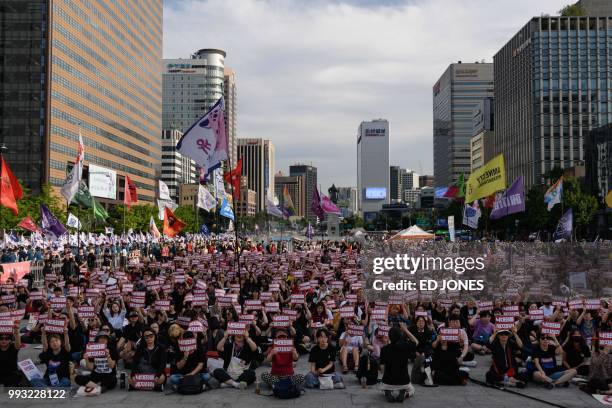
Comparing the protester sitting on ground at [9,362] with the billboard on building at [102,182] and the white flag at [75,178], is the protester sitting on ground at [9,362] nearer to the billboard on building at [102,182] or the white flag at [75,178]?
the white flag at [75,178]

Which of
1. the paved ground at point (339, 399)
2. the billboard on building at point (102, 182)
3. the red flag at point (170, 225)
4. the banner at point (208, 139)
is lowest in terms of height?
the paved ground at point (339, 399)

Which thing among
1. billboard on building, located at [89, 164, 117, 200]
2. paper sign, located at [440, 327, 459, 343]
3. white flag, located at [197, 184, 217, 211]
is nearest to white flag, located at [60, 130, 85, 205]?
white flag, located at [197, 184, 217, 211]

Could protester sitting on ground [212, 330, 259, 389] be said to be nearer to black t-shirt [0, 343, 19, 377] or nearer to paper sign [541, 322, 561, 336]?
black t-shirt [0, 343, 19, 377]

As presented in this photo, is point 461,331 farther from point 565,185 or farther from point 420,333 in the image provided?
point 565,185

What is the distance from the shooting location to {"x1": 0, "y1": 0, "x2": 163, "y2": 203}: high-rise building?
102 m

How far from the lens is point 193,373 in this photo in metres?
12.5

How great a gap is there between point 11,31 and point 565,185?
92.2 m

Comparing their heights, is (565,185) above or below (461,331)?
above

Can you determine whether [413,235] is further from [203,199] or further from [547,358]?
[547,358]

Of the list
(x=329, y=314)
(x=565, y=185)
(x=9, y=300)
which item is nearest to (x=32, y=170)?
(x=565, y=185)

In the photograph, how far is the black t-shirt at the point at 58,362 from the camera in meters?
12.7

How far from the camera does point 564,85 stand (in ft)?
445

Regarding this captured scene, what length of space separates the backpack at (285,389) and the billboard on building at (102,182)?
350 ft

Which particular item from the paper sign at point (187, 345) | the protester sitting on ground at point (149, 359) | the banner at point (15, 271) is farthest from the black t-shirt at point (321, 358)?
the banner at point (15, 271)
